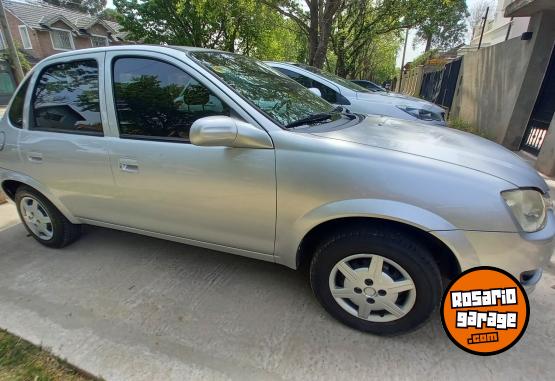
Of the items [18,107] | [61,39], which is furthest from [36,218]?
[61,39]

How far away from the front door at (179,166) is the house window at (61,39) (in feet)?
110

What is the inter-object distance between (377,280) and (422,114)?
13.4ft

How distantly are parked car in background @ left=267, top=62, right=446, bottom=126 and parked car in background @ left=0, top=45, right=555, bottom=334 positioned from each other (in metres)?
2.66

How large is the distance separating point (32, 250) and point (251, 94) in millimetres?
2662

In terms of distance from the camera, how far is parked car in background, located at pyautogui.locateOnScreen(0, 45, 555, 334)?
1722 millimetres

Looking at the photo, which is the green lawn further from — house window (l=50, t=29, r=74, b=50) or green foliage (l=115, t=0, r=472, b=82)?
house window (l=50, t=29, r=74, b=50)

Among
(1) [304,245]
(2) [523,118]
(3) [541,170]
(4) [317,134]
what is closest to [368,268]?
(1) [304,245]

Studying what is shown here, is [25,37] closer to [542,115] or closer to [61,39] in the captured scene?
→ [61,39]

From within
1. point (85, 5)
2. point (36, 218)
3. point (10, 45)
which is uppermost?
point (85, 5)

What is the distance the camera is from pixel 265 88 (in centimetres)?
244

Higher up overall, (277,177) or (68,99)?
(68,99)

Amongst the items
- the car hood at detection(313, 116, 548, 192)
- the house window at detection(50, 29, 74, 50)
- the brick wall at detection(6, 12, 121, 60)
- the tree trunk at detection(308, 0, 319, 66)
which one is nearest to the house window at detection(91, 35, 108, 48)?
the house window at detection(50, 29, 74, 50)

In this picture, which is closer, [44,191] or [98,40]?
[44,191]

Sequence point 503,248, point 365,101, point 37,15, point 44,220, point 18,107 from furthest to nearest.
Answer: point 37,15 < point 365,101 < point 44,220 < point 18,107 < point 503,248
